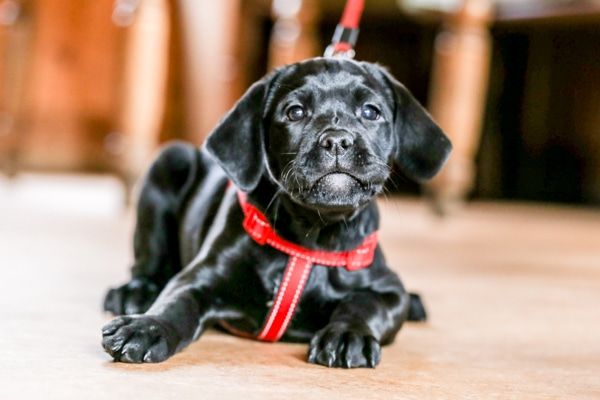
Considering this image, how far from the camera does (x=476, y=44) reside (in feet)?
14.0

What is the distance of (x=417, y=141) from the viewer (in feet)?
5.50

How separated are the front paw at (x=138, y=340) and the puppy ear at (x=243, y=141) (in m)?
0.32

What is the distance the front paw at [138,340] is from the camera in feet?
4.35

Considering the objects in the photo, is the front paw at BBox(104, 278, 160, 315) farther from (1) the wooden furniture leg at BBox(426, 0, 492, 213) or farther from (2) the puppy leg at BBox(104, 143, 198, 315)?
(1) the wooden furniture leg at BBox(426, 0, 492, 213)

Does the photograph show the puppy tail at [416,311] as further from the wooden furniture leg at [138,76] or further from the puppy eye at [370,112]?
the wooden furniture leg at [138,76]

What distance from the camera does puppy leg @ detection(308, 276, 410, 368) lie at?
140 cm

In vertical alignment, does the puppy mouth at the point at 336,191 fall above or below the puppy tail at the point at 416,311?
above

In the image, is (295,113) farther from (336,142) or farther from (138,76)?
(138,76)

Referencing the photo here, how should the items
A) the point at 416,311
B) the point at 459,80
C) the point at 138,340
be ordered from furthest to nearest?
the point at 459,80 → the point at 416,311 → the point at 138,340

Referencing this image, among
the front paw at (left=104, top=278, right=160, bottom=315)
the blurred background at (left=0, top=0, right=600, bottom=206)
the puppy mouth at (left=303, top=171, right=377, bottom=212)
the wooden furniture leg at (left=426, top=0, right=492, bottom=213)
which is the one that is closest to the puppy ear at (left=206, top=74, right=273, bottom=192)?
the puppy mouth at (left=303, top=171, right=377, bottom=212)

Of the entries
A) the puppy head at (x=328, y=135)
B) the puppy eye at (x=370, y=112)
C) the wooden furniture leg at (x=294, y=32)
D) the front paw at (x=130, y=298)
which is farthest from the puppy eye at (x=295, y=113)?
the wooden furniture leg at (x=294, y=32)

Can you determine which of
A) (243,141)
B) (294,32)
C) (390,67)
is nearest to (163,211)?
A: (243,141)

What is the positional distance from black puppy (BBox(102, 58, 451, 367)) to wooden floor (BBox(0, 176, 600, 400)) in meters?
0.07

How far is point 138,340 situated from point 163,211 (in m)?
0.74
